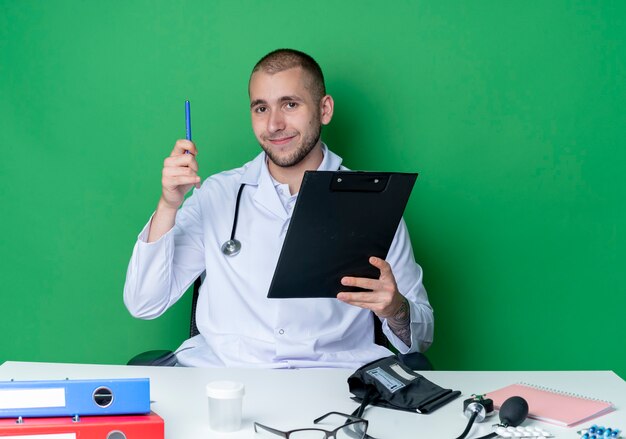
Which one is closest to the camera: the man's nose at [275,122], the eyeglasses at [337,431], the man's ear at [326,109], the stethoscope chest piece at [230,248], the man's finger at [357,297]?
the eyeglasses at [337,431]

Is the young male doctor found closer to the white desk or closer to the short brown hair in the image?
the short brown hair

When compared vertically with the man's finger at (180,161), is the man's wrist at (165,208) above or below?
below

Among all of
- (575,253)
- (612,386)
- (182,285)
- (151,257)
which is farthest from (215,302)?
(575,253)

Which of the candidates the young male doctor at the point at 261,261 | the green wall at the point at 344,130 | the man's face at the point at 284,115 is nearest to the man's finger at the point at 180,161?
the young male doctor at the point at 261,261

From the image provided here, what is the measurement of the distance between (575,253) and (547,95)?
2.10ft

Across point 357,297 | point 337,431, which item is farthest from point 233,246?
point 337,431

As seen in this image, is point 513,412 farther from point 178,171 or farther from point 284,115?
point 284,115

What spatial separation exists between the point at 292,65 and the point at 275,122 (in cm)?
22

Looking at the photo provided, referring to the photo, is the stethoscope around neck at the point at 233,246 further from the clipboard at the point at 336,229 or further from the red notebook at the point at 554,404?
the red notebook at the point at 554,404

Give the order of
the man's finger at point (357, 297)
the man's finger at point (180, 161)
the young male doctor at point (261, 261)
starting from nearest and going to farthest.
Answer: the man's finger at point (357, 297), the man's finger at point (180, 161), the young male doctor at point (261, 261)

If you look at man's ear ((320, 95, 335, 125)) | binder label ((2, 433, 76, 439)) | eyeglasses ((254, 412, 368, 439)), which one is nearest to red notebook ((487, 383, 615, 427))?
eyeglasses ((254, 412, 368, 439))

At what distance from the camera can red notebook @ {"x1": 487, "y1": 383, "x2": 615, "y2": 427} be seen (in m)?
1.53

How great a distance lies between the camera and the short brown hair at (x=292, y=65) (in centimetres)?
259

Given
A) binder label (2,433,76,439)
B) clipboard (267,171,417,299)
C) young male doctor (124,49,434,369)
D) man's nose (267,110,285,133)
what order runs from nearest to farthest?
binder label (2,433,76,439), clipboard (267,171,417,299), young male doctor (124,49,434,369), man's nose (267,110,285,133)
